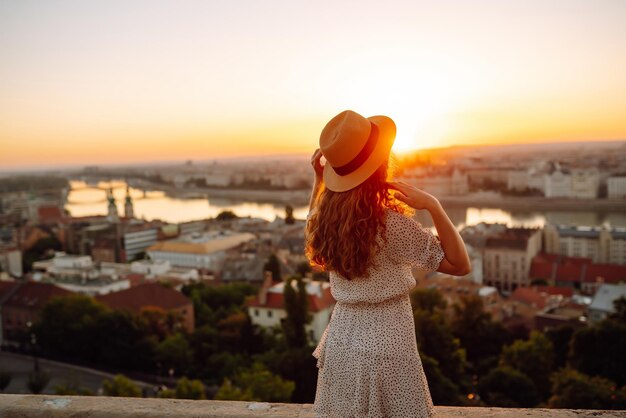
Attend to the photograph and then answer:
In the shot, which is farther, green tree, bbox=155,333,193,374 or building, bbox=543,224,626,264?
building, bbox=543,224,626,264

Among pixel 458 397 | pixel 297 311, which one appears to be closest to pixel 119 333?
pixel 297 311

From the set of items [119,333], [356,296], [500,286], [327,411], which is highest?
[356,296]

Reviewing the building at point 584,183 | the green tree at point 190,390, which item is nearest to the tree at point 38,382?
the green tree at point 190,390

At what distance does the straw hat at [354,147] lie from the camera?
0.72 m

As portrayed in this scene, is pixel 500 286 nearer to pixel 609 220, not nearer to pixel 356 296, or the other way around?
pixel 609 220

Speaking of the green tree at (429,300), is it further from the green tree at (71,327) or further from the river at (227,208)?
the green tree at (71,327)

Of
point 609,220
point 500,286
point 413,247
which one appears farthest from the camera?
point 609,220

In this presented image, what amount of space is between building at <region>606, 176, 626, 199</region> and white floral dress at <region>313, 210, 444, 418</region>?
63.3 feet

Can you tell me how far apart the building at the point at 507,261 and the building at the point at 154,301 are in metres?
8.26

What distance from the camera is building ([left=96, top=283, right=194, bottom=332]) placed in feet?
31.0

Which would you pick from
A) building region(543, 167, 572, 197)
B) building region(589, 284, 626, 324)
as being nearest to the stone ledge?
building region(589, 284, 626, 324)

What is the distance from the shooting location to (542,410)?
40.8 inches

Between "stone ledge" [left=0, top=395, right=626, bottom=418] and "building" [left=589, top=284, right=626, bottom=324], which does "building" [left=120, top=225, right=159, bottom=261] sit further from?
"stone ledge" [left=0, top=395, right=626, bottom=418]

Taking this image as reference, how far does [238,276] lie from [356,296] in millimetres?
13535
